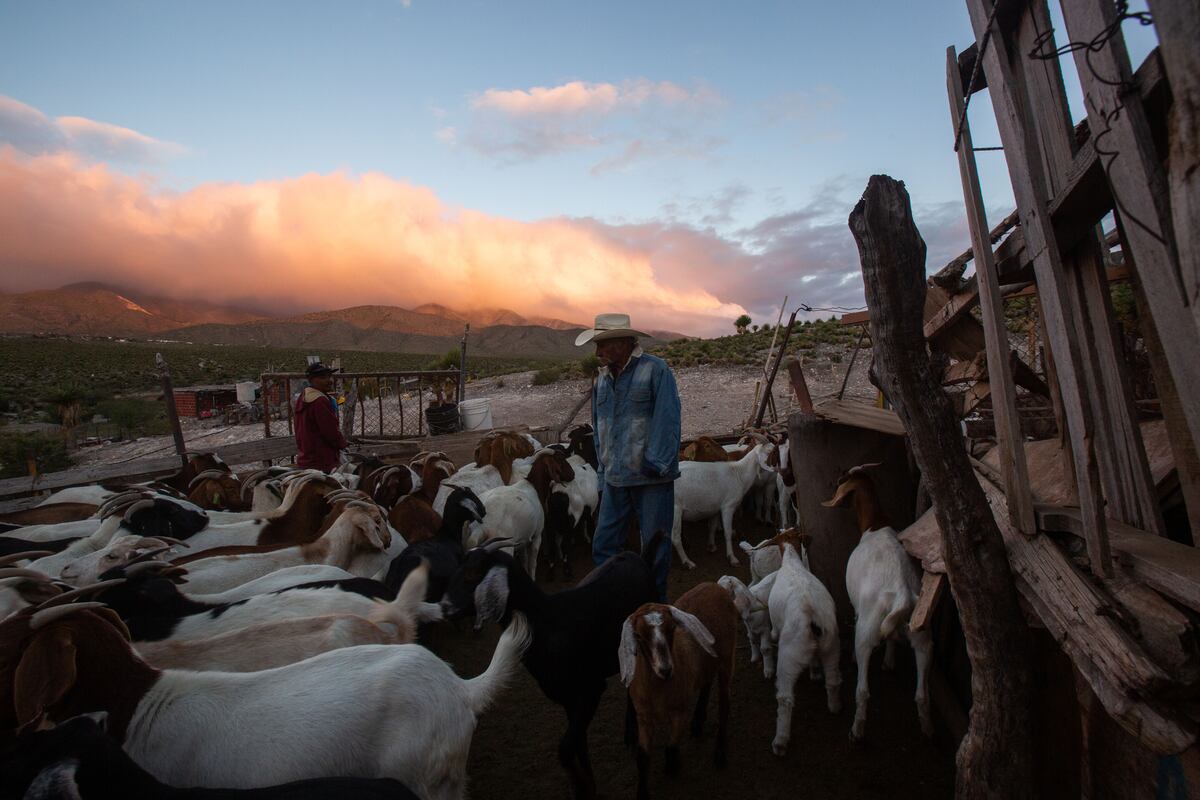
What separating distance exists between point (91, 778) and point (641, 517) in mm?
3489

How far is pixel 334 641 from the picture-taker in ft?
10.3

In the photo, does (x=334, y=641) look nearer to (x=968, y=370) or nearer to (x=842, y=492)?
(x=842, y=492)

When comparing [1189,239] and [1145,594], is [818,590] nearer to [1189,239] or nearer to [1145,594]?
[1145,594]

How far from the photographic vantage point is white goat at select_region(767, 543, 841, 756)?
372 cm

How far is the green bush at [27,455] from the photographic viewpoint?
16.1 meters

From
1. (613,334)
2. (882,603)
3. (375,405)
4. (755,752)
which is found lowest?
(755,752)

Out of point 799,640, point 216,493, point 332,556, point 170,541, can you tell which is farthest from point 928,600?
point 216,493

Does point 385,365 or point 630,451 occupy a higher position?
point 385,365

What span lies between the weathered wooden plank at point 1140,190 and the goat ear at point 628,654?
2249 millimetres

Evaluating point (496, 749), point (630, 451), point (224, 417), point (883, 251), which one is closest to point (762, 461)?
point (630, 451)

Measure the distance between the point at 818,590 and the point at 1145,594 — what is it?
222cm

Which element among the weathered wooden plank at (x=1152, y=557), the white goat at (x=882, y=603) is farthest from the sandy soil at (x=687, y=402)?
the weathered wooden plank at (x=1152, y=557)

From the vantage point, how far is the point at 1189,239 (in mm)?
1407

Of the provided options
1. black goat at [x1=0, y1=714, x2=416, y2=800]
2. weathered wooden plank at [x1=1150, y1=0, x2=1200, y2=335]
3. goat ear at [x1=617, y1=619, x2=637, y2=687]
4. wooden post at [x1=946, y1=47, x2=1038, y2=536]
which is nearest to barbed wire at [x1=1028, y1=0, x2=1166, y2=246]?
weathered wooden plank at [x1=1150, y1=0, x2=1200, y2=335]
